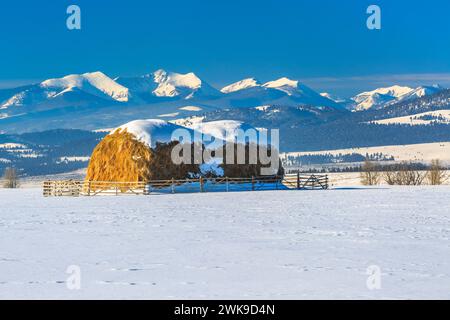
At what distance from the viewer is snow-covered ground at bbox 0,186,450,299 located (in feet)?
43.5

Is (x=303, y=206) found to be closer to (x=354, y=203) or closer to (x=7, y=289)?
(x=354, y=203)

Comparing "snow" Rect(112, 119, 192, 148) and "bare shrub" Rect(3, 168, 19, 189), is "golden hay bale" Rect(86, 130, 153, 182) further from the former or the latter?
"bare shrub" Rect(3, 168, 19, 189)

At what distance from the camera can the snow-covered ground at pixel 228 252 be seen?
13250 mm

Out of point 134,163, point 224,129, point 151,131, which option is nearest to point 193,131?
point 224,129

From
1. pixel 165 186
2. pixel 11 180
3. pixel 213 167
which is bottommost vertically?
pixel 165 186

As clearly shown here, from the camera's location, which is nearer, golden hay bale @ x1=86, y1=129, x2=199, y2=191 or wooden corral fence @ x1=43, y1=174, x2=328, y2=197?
wooden corral fence @ x1=43, y1=174, x2=328, y2=197

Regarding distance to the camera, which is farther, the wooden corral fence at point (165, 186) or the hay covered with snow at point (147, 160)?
the hay covered with snow at point (147, 160)

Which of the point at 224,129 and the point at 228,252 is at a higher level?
the point at 224,129

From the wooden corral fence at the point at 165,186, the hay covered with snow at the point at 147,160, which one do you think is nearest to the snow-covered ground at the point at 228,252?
the wooden corral fence at the point at 165,186

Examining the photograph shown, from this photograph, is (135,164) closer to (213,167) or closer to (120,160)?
(120,160)

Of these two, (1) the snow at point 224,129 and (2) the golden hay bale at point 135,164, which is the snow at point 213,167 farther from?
(1) the snow at point 224,129

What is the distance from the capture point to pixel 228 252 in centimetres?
1777

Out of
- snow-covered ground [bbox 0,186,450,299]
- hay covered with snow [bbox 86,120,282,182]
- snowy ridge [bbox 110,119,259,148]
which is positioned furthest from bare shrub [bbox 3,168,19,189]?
snow-covered ground [bbox 0,186,450,299]

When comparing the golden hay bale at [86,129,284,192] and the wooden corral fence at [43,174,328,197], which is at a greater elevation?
the golden hay bale at [86,129,284,192]
